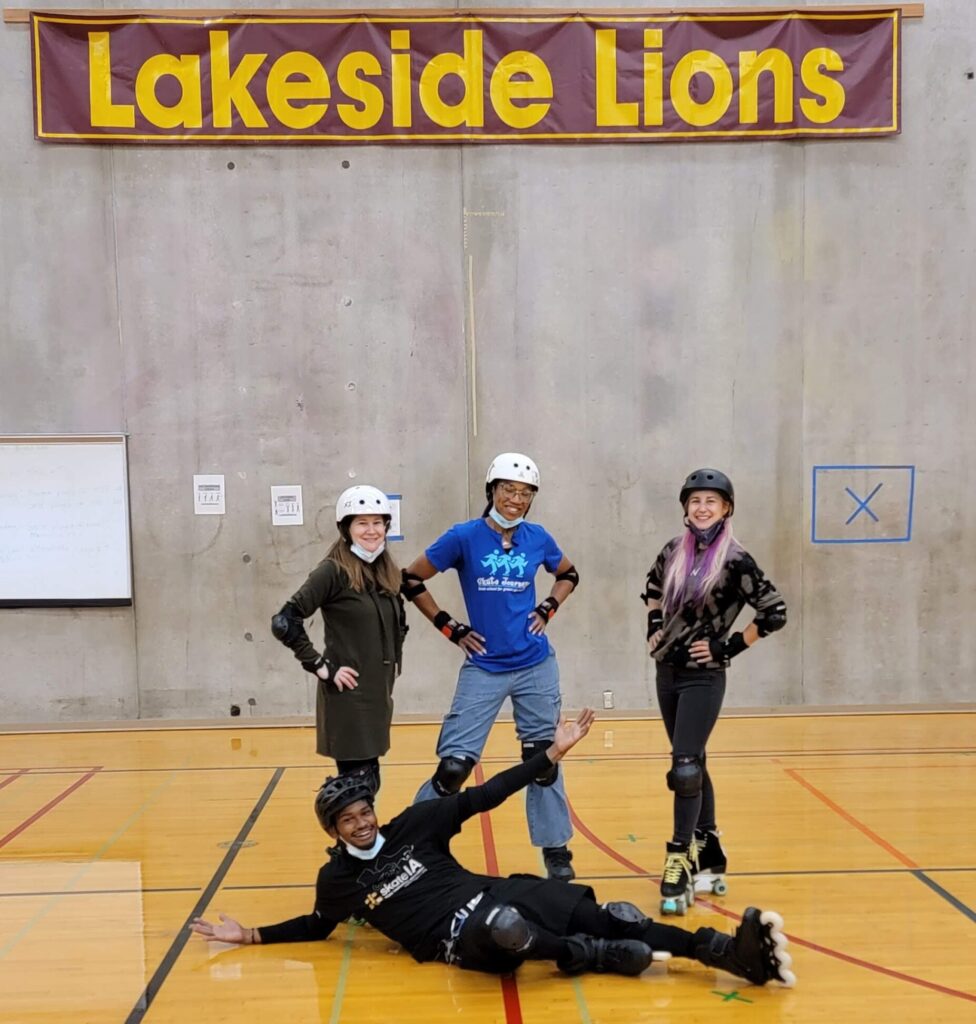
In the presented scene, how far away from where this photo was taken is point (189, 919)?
12.6 ft

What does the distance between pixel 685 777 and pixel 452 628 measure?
1128 mm

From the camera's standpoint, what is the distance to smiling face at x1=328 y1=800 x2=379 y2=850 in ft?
10.8

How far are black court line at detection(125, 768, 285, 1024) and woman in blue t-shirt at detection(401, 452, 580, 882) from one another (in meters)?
0.96

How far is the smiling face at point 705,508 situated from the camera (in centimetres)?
391

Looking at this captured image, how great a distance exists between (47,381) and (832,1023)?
21.8 feet

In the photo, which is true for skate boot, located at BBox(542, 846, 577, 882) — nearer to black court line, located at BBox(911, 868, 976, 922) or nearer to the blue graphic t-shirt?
the blue graphic t-shirt

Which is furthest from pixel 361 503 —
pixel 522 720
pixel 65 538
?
pixel 65 538

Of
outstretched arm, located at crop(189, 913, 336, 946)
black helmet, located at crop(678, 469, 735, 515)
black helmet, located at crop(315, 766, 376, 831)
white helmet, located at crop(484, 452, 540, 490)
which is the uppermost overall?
white helmet, located at crop(484, 452, 540, 490)

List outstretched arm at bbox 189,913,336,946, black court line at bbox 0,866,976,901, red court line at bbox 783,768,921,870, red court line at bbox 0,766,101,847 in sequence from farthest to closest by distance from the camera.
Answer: red court line at bbox 0,766,101,847 < red court line at bbox 783,768,921,870 < black court line at bbox 0,866,976,901 < outstretched arm at bbox 189,913,336,946

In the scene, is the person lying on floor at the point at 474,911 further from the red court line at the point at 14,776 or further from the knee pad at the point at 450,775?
the red court line at the point at 14,776

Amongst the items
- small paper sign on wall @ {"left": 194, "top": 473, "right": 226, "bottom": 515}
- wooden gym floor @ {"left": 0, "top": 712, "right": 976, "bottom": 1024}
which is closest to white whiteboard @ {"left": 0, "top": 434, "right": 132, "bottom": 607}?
small paper sign on wall @ {"left": 194, "top": 473, "right": 226, "bottom": 515}

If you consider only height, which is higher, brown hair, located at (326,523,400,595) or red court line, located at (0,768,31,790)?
brown hair, located at (326,523,400,595)

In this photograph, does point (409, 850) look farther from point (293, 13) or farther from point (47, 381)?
point (293, 13)

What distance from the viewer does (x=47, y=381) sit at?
746cm
